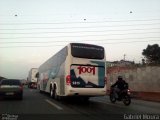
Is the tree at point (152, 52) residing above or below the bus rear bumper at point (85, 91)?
above

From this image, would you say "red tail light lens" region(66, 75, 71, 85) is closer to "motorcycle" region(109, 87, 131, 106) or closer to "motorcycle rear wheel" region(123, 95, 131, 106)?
"motorcycle" region(109, 87, 131, 106)

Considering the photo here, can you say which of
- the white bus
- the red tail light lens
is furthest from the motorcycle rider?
the red tail light lens

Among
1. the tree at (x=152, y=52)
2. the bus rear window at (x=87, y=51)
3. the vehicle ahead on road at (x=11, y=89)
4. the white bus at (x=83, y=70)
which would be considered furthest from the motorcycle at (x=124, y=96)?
the tree at (x=152, y=52)

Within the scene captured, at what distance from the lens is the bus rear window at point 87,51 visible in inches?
848

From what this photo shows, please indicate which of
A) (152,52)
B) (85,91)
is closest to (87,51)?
(85,91)

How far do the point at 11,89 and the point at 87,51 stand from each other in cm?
702

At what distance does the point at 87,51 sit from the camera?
71.9ft

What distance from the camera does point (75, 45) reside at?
21.6 metres

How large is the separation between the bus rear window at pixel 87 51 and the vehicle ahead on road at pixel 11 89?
6.39 m

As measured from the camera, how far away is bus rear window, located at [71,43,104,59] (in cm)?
2155

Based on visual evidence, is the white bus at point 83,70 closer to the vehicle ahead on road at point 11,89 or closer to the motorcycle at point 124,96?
the motorcycle at point 124,96

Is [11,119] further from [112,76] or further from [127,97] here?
[112,76]

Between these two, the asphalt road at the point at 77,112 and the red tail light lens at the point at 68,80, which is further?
the red tail light lens at the point at 68,80

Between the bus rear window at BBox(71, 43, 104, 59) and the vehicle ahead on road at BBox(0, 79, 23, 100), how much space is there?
6.39m
